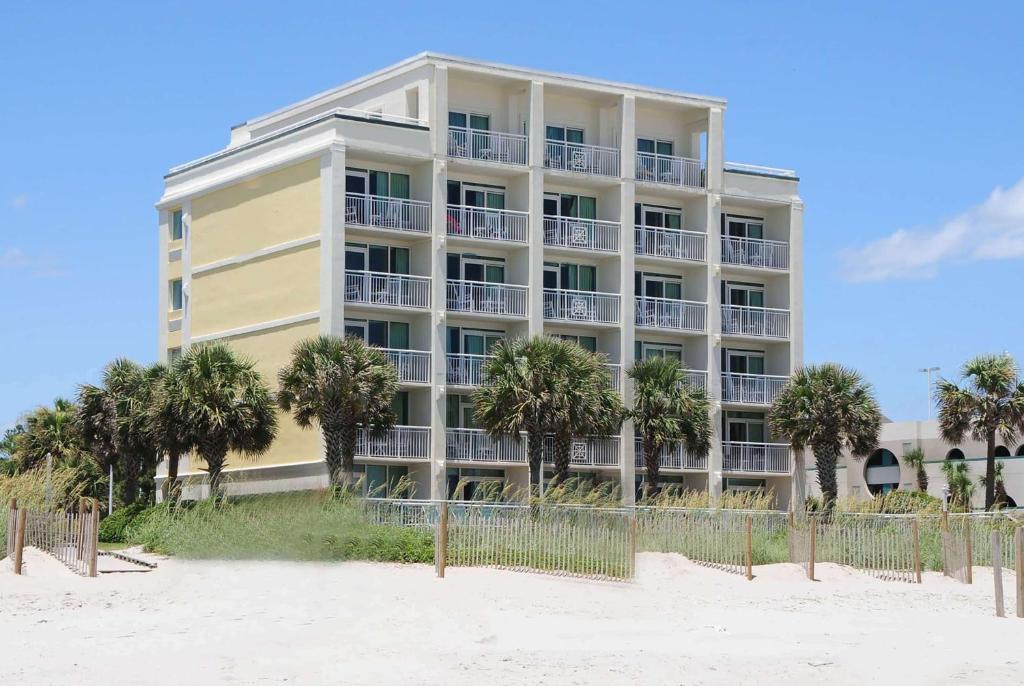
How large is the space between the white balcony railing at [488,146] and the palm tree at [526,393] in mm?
7933

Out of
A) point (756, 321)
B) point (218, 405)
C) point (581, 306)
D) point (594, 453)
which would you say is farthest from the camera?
point (756, 321)

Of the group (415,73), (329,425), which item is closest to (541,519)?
(329,425)

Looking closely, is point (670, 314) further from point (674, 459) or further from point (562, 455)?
point (562, 455)

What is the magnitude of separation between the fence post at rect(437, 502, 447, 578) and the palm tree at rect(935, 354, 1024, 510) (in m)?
35.4

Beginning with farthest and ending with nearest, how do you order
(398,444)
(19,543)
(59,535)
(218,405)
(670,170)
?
(670,170), (398,444), (218,405), (59,535), (19,543)

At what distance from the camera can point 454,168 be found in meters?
52.8

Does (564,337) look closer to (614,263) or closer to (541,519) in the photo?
(614,263)

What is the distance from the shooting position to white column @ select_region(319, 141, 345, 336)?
49.6m

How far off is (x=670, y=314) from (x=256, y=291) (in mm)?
14693

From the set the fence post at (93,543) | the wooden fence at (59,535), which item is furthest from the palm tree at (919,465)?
the fence post at (93,543)

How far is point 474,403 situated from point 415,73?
11.6 m

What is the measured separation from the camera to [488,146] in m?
53.7

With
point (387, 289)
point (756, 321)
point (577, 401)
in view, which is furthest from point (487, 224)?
point (756, 321)

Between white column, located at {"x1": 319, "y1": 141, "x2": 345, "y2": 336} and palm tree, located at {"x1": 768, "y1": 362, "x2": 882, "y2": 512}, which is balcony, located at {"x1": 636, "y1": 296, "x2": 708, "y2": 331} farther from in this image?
white column, located at {"x1": 319, "y1": 141, "x2": 345, "y2": 336}
